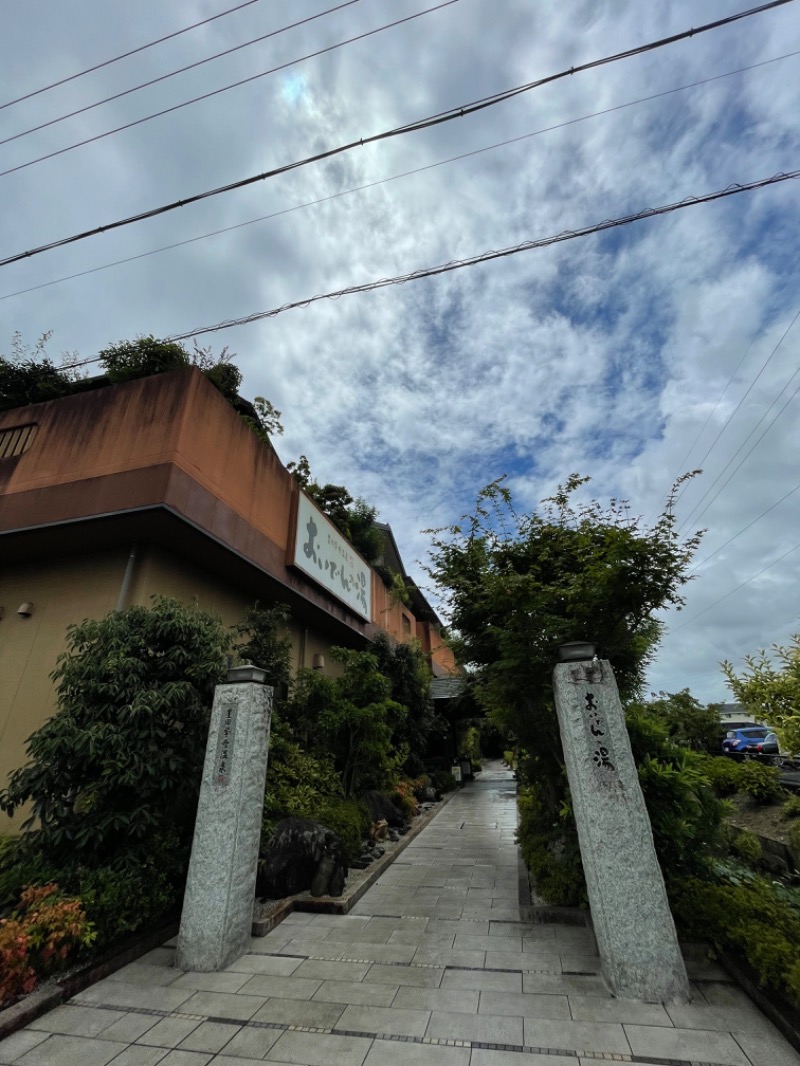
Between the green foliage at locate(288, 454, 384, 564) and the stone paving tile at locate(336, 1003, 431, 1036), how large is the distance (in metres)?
9.15

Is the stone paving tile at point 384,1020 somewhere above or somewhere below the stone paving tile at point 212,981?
below

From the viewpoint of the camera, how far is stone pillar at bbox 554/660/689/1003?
314cm

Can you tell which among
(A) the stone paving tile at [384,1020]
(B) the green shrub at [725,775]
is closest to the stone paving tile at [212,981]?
(A) the stone paving tile at [384,1020]

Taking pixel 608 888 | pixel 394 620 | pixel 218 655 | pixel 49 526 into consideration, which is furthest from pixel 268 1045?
pixel 394 620

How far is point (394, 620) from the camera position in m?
15.1

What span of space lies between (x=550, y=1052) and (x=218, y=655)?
156 inches

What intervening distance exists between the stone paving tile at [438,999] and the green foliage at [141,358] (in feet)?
27.1

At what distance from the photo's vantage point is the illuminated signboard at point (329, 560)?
28.6 feet

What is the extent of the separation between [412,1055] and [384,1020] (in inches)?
16.0

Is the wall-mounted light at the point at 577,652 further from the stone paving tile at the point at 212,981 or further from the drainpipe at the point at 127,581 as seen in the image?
the drainpipe at the point at 127,581

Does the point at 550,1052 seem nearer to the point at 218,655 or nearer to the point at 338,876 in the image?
the point at 338,876

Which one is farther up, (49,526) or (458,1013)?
(49,526)

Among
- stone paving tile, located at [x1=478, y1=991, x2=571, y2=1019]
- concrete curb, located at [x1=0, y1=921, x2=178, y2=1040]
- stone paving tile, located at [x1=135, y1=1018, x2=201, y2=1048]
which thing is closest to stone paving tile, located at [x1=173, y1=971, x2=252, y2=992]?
stone paving tile, located at [x1=135, y1=1018, x2=201, y2=1048]

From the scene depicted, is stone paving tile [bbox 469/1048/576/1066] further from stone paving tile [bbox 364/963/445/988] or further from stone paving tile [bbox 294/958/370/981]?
stone paving tile [bbox 294/958/370/981]
